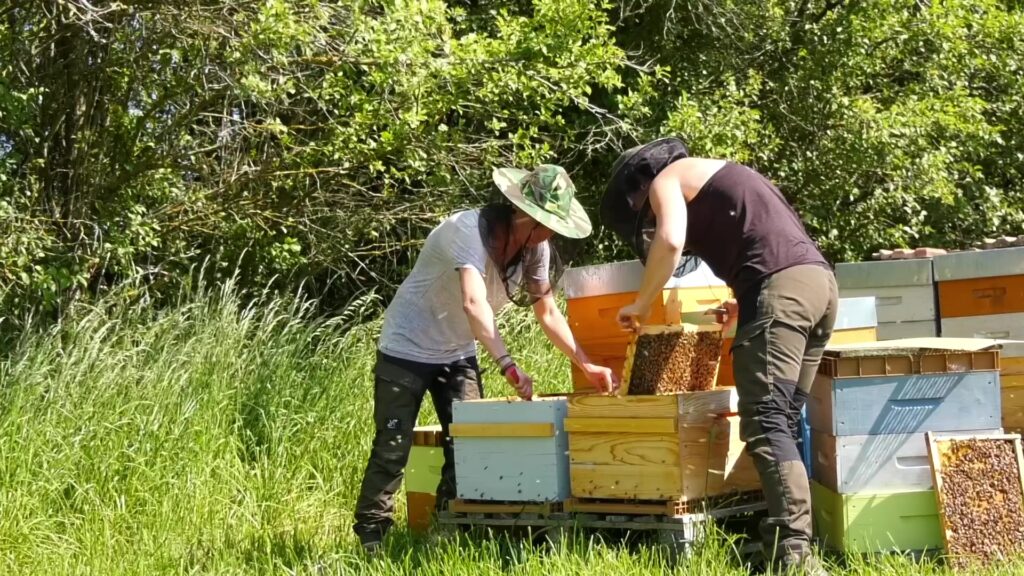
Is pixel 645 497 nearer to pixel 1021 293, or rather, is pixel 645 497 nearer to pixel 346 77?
pixel 1021 293

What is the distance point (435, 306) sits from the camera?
468 centimetres

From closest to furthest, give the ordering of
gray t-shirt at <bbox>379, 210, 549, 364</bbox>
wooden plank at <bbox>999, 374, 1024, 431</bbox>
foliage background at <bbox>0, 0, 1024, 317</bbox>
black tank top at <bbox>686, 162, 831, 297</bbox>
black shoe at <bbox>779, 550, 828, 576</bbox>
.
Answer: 1. black shoe at <bbox>779, 550, 828, 576</bbox>
2. black tank top at <bbox>686, 162, 831, 297</bbox>
3. gray t-shirt at <bbox>379, 210, 549, 364</bbox>
4. wooden plank at <bbox>999, 374, 1024, 431</bbox>
5. foliage background at <bbox>0, 0, 1024, 317</bbox>

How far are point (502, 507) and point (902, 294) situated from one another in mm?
2442

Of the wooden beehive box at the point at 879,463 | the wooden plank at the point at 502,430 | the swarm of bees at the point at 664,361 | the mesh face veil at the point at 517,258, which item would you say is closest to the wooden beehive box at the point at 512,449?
the wooden plank at the point at 502,430

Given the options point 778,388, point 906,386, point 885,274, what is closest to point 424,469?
point 778,388

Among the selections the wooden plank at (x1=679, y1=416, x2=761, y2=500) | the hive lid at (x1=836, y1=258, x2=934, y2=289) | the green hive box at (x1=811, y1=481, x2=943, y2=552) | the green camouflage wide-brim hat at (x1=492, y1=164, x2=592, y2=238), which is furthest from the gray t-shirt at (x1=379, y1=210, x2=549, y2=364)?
the hive lid at (x1=836, y1=258, x2=934, y2=289)

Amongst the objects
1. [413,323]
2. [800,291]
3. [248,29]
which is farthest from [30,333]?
[800,291]

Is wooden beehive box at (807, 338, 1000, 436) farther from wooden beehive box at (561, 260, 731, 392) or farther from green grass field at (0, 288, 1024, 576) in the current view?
wooden beehive box at (561, 260, 731, 392)

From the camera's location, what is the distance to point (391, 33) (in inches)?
267

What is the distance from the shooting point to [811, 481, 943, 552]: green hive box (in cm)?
424

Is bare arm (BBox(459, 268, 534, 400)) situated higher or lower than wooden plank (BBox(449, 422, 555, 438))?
higher

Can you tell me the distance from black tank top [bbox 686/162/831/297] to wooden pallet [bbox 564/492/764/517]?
76cm

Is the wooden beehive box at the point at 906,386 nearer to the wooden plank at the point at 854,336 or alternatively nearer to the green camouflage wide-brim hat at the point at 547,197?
the wooden plank at the point at 854,336

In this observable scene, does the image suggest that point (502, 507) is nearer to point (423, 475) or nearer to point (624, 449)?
point (624, 449)
